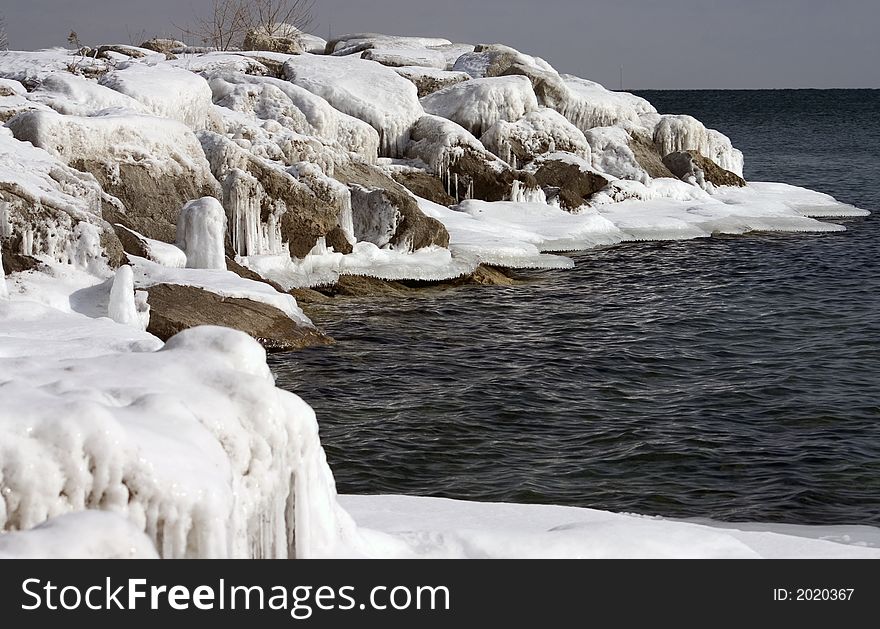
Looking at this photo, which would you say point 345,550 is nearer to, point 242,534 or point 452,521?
point 242,534

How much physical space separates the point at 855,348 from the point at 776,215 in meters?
15.9

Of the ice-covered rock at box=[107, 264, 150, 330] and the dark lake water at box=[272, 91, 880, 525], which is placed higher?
the ice-covered rock at box=[107, 264, 150, 330]

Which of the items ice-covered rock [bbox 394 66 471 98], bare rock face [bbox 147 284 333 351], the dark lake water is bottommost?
the dark lake water

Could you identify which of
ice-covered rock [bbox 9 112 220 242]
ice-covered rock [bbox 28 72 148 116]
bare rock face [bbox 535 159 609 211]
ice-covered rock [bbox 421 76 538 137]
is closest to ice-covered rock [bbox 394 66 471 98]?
ice-covered rock [bbox 421 76 538 137]

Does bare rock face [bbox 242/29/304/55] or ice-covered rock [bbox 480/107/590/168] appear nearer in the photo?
ice-covered rock [bbox 480/107/590/168]

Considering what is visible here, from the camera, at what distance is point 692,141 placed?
124ft

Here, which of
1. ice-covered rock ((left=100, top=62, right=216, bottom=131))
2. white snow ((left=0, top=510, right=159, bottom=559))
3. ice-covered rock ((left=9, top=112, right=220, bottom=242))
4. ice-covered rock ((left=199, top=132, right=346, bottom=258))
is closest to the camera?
white snow ((left=0, top=510, right=159, bottom=559))

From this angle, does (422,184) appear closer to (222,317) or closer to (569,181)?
(569,181)

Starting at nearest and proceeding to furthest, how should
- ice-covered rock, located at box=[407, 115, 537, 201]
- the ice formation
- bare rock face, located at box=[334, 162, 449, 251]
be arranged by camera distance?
1. the ice formation
2. bare rock face, located at box=[334, 162, 449, 251]
3. ice-covered rock, located at box=[407, 115, 537, 201]

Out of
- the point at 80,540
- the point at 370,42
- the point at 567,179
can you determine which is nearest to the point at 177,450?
the point at 80,540

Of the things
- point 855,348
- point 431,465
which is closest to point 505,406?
point 431,465

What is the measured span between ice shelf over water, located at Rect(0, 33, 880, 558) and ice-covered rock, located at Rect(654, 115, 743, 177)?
0.31ft

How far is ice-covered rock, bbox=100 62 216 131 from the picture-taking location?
24312 millimetres

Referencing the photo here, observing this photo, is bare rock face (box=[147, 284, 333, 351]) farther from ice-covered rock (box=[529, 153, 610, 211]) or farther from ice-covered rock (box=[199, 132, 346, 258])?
ice-covered rock (box=[529, 153, 610, 211])
